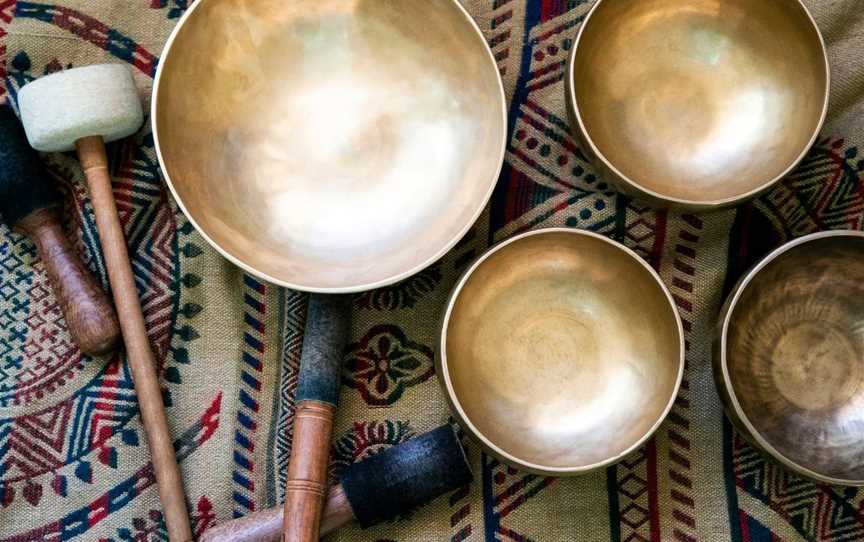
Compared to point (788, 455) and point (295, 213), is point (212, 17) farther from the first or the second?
point (788, 455)

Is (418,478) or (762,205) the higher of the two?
(762,205)

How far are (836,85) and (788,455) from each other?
495 millimetres

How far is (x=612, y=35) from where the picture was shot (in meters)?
1.14

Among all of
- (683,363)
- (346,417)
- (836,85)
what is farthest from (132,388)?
(836,85)

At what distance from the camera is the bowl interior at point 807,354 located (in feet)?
3.58

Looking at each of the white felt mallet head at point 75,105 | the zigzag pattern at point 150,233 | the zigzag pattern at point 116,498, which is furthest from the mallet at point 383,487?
the white felt mallet head at point 75,105

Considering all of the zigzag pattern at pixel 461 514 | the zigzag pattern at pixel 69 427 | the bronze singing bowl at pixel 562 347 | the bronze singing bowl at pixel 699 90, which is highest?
the bronze singing bowl at pixel 699 90

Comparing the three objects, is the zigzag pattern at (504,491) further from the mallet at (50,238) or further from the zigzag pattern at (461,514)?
the mallet at (50,238)

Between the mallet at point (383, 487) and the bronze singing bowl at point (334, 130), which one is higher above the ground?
the bronze singing bowl at point (334, 130)

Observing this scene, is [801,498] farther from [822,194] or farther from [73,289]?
[73,289]

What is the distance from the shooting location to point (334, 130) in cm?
112

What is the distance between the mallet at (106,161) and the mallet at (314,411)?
0.53 feet

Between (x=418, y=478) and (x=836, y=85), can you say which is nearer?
(x=418, y=478)

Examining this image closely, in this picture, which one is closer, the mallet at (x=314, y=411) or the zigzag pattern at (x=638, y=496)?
the mallet at (x=314, y=411)
